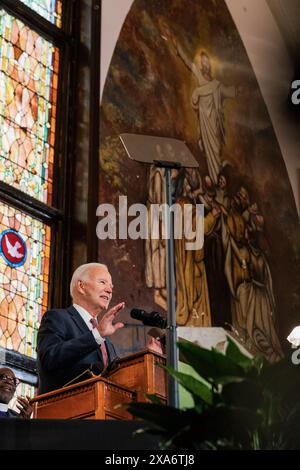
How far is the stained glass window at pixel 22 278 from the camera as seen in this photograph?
9.11 metres

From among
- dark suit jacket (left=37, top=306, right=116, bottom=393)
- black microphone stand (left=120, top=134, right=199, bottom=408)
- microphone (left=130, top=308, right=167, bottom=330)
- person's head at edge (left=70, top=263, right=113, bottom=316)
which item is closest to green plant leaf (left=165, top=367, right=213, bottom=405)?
black microphone stand (left=120, top=134, right=199, bottom=408)

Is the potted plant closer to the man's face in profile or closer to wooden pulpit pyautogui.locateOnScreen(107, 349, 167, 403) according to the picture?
wooden pulpit pyautogui.locateOnScreen(107, 349, 167, 403)

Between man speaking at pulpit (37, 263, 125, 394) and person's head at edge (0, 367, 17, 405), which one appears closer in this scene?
man speaking at pulpit (37, 263, 125, 394)

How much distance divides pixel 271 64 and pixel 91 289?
827cm

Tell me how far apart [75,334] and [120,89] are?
5.41 metres

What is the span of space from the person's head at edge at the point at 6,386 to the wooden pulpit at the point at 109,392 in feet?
3.56

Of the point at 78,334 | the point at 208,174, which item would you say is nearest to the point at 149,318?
the point at 78,334

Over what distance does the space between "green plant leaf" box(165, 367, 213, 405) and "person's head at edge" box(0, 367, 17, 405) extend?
3.49 m

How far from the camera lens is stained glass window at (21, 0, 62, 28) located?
11.0 metres

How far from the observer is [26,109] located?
10.3 m

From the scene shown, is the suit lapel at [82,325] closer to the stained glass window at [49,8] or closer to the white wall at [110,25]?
the white wall at [110,25]

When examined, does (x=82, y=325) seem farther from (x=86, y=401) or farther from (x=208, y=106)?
(x=208, y=106)
